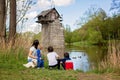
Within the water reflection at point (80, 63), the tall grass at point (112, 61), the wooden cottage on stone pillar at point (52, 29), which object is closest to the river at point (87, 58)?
the water reflection at point (80, 63)

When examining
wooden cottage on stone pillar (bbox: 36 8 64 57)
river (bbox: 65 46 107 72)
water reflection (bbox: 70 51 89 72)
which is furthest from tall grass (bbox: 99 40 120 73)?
wooden cottage on stone pillar (bbox: 36 8 64 57)

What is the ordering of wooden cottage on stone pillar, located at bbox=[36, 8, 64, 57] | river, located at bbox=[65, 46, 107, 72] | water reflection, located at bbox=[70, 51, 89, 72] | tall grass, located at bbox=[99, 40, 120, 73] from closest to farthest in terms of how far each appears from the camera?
1. tall grass, located at bbox=[99, 40, 120, 73]
2. water reflection, located at bbox=[70, 51, 89, 72]
3. river, located at bbox=[65, 46, 107, 72]
4. wooden cottage on stone pillar, located at bbox=[36, 8, 64, 57]

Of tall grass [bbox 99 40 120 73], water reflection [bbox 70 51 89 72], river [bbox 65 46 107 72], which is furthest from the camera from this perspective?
river [bbox 65 46 107 72]

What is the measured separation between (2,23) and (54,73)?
22.0ft

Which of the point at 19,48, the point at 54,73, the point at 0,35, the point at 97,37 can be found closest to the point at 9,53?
the point at 19,48

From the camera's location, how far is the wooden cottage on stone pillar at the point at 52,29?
40.8m

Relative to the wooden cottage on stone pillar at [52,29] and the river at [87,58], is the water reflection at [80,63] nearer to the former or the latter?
the river at [87,58]

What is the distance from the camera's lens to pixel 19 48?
1255cm

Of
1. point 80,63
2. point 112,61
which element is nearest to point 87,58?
point 80,63

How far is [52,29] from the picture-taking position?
41469mm

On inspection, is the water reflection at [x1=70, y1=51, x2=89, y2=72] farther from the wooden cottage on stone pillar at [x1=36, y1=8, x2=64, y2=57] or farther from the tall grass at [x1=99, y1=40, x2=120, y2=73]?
the wooden cottage on stone pillar at [x1=36, y1=8, x2=64, y2=57]

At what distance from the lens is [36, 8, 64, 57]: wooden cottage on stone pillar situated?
4084 centimetres

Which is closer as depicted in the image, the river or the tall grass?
the tall grass

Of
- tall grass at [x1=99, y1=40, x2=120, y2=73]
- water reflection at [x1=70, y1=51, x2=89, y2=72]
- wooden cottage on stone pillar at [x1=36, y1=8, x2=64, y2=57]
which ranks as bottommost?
water reflection at [x1=70, y1=51, x2=89, y2=72]
